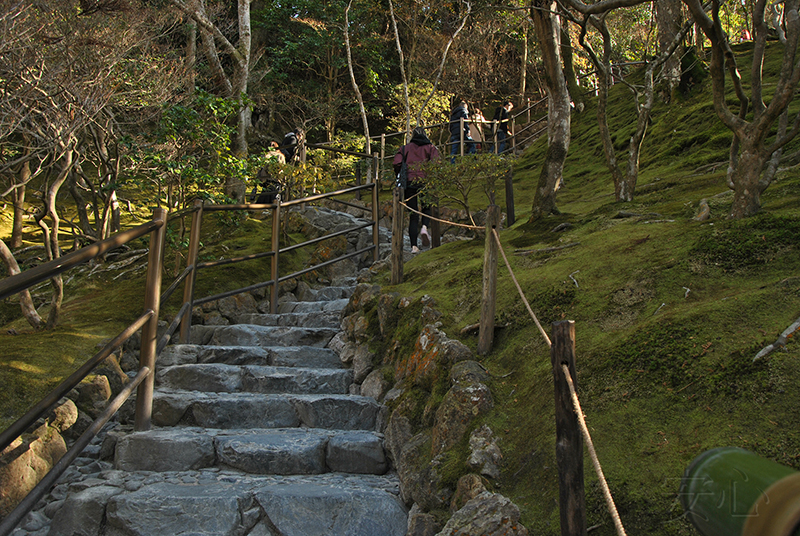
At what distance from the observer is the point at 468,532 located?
200cm

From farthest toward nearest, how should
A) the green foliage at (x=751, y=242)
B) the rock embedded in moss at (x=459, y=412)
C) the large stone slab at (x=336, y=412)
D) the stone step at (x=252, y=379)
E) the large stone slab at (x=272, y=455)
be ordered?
1. the stone step at (x=252, y=379)
2. the large stone slab at (x=336, y=412)
3. the large stone slab at (x=272, y=455)
4. the green foliage at (x=751, y=242)
5. the rock embedded in moss at (x=459, y=412)

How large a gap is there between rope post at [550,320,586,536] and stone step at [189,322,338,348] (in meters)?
3.43

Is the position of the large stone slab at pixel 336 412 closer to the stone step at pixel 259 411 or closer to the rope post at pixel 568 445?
the stone step at pixel 259 411

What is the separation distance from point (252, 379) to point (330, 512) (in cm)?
163

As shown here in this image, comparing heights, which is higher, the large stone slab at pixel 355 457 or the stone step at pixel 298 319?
the stone step at pixel 298 319

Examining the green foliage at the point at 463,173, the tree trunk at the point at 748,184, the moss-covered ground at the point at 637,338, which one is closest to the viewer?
the moss-covered ground at the point at 637,338

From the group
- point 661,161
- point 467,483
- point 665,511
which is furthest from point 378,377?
point 661,161

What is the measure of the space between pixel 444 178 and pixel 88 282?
180 inches

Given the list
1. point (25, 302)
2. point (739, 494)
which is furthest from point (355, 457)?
point (25, 302)

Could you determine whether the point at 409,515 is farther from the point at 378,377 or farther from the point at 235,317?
the point at 235,317

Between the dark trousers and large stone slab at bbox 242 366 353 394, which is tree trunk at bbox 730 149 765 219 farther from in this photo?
the dark trousers

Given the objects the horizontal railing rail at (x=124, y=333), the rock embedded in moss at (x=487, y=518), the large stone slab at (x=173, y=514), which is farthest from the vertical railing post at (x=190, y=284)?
the rock embedded in moss at (x=487, y=518)

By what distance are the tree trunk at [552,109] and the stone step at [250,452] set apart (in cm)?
368

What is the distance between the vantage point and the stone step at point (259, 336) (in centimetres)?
485
